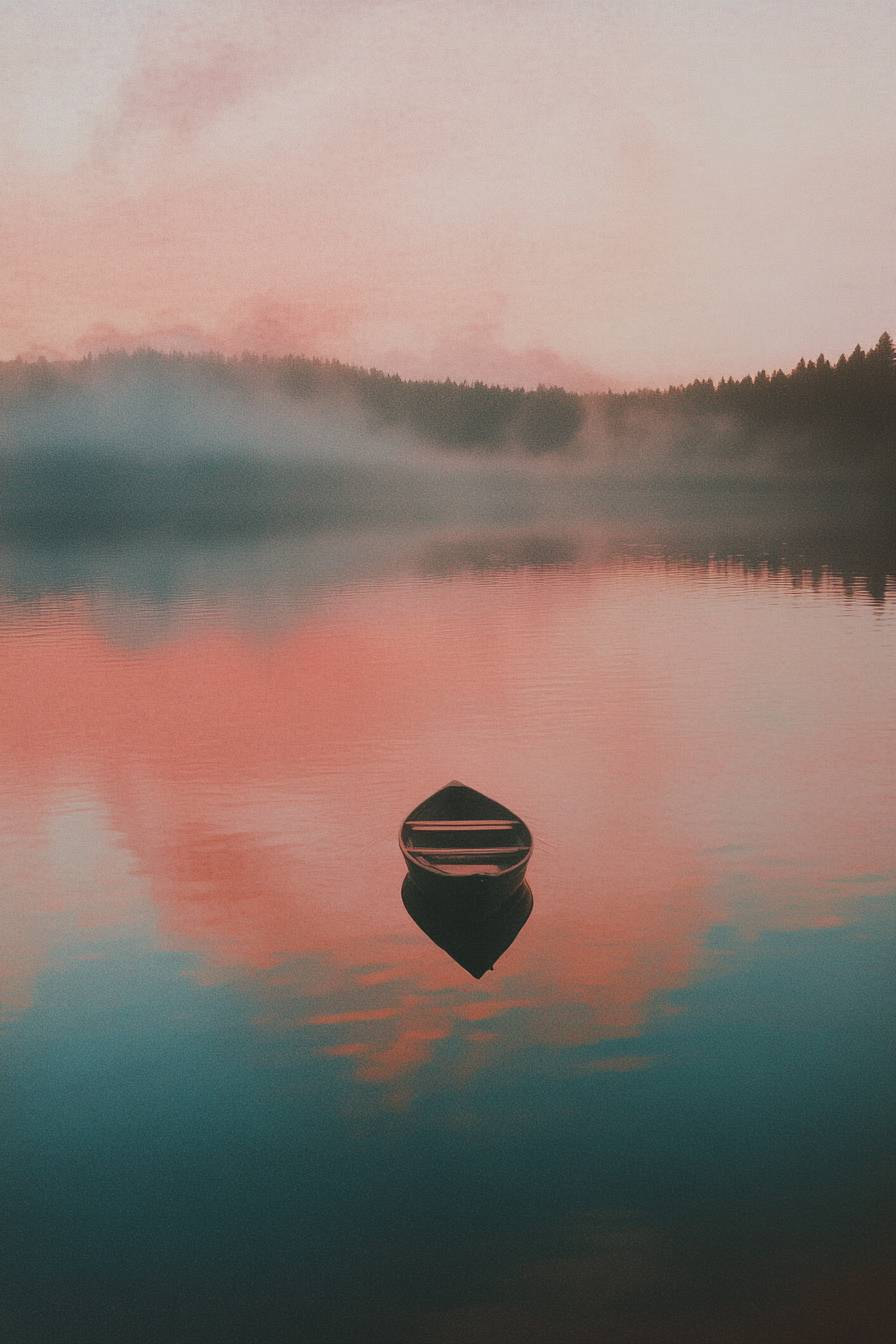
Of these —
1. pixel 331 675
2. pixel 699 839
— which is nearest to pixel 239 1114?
pixel 699 839

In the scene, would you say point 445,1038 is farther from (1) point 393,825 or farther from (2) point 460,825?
(1) point 393,825

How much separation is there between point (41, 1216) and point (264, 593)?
92.3 m

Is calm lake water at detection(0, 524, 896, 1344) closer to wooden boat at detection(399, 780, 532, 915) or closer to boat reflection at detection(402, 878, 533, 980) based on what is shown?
boat reflection at detection(402, 878, 533, 980)

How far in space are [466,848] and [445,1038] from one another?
17.6ft

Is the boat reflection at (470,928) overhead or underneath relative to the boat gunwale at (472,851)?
underneath

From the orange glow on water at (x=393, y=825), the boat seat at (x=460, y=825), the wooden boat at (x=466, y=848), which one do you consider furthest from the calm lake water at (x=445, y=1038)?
the boat seat at (x=460, y=825)

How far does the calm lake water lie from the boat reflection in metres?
0.30

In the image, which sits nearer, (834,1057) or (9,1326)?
(9,1326)

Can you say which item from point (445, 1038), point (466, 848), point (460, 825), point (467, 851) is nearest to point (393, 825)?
point (460, 825)

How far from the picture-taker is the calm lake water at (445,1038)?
13766 mm

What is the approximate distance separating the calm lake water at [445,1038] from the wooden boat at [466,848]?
1.29m

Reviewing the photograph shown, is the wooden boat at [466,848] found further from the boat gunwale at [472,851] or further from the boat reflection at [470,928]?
the boat reflection at [470,928]

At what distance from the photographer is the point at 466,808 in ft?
82.5

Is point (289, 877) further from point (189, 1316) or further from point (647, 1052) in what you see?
point (189, 1316)
